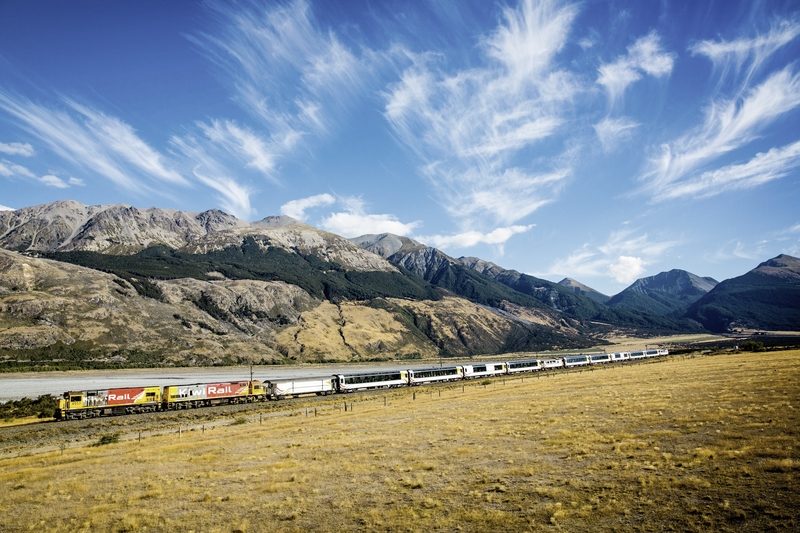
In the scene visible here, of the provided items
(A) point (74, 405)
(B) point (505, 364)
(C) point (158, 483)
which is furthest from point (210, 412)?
(B) point (505, 364)

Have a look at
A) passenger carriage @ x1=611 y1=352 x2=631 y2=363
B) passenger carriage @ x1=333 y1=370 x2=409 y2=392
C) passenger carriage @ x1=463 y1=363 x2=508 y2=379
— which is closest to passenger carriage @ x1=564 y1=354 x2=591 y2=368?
passenger carriage @ x1=611 y1=352 x2=631 y2=363

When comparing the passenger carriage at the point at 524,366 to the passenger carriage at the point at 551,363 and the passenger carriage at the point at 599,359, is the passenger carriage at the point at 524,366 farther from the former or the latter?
the passenger carriage at the point at 599,359

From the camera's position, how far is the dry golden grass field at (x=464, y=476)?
1512 centimetres

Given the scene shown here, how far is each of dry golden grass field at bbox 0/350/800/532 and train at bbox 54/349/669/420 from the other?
2490 cm

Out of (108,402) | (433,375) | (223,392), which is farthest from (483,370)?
(108,402)

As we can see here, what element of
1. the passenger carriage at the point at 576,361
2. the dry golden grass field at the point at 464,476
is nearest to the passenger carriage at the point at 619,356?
the passenger carriage at the point at 576,361

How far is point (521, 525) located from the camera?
47.4 feet

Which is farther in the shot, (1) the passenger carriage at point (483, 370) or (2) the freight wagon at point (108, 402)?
(1) the passenger carriage at point (483, 370)

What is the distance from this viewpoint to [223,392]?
231 ft

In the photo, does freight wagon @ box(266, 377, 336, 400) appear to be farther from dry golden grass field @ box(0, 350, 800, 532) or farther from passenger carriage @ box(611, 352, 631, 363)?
passenger carriage @ box(611, 352, 631, 363)

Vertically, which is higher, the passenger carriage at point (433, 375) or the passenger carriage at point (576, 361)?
the passenger carriage at point (433, 375)

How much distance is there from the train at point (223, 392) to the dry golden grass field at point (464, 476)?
24900mm

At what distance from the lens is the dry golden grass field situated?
15125mm

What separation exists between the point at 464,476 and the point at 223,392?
195 feet
